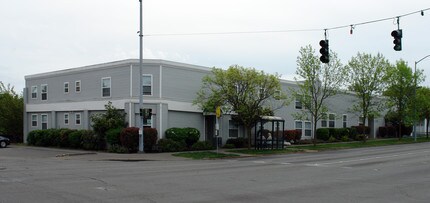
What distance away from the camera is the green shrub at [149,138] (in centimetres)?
2953

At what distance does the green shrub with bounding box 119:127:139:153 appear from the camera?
2917cm

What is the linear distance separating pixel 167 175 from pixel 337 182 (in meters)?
5.78

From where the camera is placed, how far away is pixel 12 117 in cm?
4328

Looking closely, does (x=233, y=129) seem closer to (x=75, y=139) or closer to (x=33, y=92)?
(x=75, y=139)

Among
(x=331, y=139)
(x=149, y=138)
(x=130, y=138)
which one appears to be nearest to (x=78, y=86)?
(x=130, y=138)

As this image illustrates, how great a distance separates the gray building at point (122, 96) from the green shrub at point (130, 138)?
1616 mm

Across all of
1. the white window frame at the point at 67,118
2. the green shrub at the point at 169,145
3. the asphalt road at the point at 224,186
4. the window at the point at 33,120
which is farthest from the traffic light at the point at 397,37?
the window at the point at 33,120

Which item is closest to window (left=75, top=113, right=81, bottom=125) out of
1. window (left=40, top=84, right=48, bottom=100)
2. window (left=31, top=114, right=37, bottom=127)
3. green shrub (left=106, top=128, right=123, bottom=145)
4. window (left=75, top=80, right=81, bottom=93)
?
window (left=75, top=80, right=81, bottom=93)

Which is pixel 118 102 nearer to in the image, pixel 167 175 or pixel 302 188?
pixel 167 175

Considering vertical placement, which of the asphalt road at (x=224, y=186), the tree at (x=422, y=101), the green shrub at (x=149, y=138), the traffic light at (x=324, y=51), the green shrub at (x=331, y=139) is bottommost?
the green shrub at (x=331, y=139)

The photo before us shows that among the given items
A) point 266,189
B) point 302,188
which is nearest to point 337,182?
point 302,188

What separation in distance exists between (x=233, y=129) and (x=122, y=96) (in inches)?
382

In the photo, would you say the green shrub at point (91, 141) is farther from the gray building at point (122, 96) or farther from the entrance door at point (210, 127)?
the entrance door at point (210, 127)

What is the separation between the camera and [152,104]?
31.5 m
